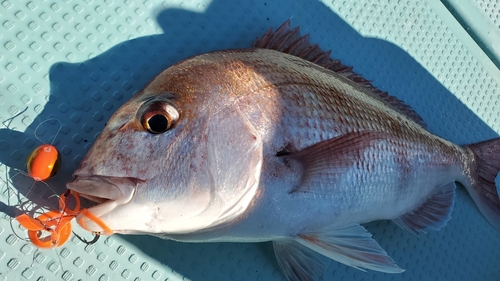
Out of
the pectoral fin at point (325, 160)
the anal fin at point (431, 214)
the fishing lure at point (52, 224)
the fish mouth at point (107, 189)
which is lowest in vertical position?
the fishing lure at point (52, 224)

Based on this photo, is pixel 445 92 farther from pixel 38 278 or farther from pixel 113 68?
pixel 38 278

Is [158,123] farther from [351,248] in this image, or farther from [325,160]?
[351,248]

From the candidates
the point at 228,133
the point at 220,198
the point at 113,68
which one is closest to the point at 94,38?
the point at 113,68

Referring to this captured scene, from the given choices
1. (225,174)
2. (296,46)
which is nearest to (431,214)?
(296,46)

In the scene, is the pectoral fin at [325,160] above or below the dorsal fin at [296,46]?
below

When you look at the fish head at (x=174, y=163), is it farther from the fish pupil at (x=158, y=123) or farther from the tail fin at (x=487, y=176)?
the tail fin at (x=487, y=176)

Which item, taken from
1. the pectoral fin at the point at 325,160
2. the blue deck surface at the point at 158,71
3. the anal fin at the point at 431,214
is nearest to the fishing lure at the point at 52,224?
the blue deck surface at the point at 158,71
